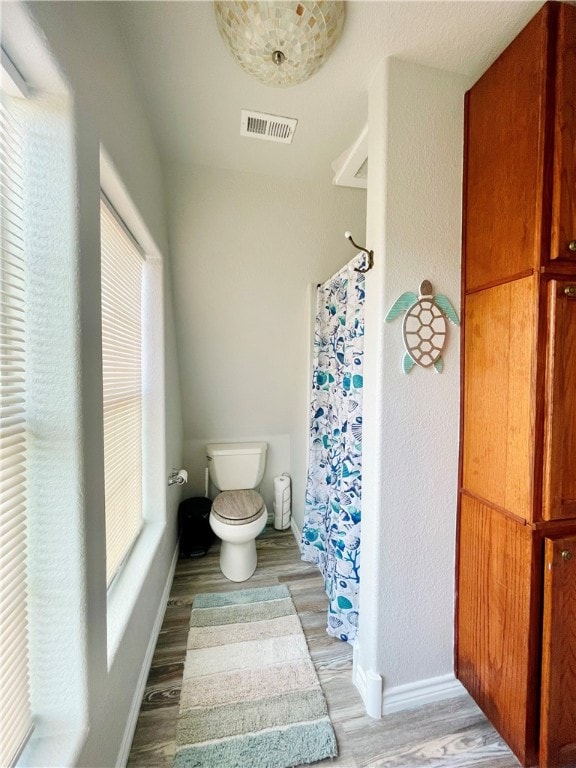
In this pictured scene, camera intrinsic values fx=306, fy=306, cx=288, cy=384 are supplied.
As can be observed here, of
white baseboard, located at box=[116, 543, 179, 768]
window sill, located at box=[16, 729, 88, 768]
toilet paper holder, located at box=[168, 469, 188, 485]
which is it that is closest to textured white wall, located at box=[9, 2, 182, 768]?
window sill, located at box=[16, 729, 88, 768]

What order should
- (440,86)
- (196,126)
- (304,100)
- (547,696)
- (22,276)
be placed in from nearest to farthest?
(22,276) < (547,696) < (440,86) < (304,100) < (196,126)

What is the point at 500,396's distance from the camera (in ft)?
3.42

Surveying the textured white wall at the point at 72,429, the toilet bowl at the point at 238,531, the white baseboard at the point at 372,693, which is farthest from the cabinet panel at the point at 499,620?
the textured white wall at the point at 72,429

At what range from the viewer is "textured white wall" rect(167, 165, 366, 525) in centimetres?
176

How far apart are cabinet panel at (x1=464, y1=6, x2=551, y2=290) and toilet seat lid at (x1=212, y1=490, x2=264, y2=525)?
66.5 inches

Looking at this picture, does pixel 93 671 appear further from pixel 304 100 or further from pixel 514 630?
pixel 304 100

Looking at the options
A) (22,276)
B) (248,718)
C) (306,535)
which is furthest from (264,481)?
(22,276)

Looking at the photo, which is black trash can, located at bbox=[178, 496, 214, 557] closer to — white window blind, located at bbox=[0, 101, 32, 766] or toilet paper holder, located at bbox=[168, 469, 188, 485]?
toilet paper holder, located at bbox=[168, 469, 188, 485]

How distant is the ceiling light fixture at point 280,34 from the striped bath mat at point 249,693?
2270mm

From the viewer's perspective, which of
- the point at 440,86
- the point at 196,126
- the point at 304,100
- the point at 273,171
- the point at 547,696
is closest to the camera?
the point at 547,696

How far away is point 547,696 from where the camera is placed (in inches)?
36.7

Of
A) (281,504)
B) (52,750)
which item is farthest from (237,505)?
(52,750)

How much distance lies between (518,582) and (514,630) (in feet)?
0.53

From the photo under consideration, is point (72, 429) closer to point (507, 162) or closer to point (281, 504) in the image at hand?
point (507, 162)
